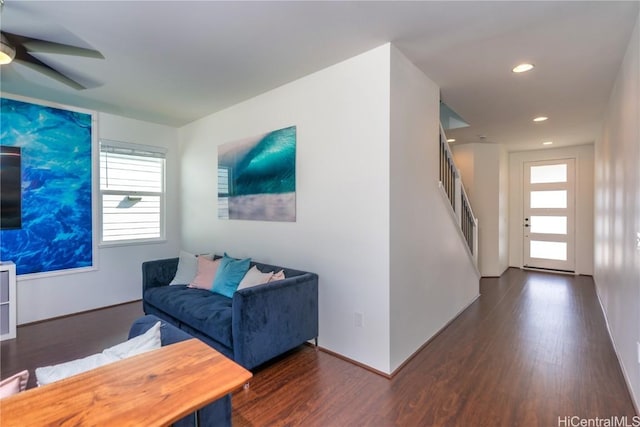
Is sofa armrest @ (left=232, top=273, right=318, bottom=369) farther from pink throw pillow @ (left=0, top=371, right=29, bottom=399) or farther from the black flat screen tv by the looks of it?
the black flat screen tv

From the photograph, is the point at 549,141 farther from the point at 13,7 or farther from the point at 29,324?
the point at 29,324

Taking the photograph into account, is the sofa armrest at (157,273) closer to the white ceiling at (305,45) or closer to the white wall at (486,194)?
the white ceiling at (305,45)

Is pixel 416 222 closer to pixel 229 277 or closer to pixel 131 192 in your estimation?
pixel 229 277

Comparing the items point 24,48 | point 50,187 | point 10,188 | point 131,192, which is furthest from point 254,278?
point 10,188

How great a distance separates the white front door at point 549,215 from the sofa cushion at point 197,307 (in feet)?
20.9

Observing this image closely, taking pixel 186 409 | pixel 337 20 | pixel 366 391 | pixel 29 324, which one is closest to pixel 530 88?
pixel 337 20

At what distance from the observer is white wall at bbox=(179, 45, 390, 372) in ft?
8.13

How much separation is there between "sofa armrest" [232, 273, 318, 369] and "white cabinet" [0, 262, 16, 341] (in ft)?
8.67

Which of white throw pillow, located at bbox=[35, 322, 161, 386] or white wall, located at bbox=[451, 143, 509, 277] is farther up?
white wall, located at bbox=[451, 143, 509, 277]

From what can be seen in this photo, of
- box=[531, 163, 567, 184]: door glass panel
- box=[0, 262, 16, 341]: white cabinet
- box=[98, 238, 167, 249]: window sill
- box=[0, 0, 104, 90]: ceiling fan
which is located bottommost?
box=[0, 262, 16, 341]: white cabinet

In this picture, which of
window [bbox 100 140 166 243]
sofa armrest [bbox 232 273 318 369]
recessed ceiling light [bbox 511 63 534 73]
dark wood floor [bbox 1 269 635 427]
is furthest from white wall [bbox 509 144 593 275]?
Answer: window [bbox 100 140 166 243]

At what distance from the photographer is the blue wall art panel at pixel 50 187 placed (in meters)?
3.46

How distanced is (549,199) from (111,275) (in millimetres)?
7772

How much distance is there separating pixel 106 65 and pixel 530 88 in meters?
4.04
